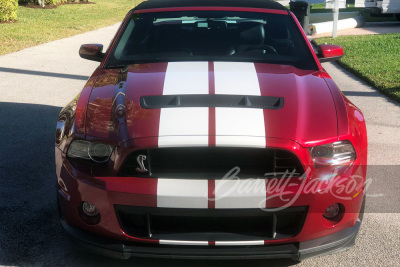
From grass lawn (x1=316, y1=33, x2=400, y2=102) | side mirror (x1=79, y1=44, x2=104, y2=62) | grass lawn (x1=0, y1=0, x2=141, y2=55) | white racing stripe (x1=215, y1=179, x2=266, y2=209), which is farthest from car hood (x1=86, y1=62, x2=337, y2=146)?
grass lawn (x1=0, y1=0, x2=141, y2=55)

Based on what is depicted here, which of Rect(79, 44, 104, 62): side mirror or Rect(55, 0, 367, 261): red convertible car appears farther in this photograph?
Rect(79, 44, 104, 62): side mirror

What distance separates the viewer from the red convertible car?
Result: 3049 mm

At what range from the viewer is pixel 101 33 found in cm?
1780

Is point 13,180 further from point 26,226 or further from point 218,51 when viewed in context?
point 218,51

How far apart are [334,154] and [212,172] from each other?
661 millimetres

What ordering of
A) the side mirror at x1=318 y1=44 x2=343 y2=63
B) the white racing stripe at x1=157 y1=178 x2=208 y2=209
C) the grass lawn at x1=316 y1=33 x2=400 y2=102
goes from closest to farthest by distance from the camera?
the white racing stripe at x1=157 y1=178 x2=208 y2=209 < the side mirror at x1=318 y1=44 x2=343 y2=63 < the grass lawn at x1=316 y1=33 x2=400 y2=102

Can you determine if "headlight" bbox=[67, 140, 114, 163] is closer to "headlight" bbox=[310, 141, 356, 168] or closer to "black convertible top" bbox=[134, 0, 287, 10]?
"headlight" bbox=[310, 141, 356, 168]

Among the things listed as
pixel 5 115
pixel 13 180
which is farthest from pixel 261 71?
pixel 5 115

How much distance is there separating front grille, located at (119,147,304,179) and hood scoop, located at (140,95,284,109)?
334 millimetres

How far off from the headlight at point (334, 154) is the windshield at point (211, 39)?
1.12 meters

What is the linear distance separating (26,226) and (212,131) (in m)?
1.62

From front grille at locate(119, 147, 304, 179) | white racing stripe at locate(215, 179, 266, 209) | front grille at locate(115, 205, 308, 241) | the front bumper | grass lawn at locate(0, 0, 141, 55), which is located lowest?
grass lawn at locate(0, 0, 141, 55)

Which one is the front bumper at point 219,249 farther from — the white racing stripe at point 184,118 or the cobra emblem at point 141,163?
the white racing stripe at point 184,118

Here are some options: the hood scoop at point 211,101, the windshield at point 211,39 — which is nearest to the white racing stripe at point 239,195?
the hood scoop at point 211,101
